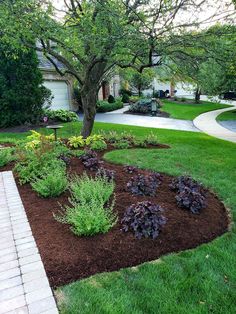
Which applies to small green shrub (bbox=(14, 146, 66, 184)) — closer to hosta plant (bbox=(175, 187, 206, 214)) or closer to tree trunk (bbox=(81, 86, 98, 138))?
hosta plant (bbox=(175, 187, 206, 214))

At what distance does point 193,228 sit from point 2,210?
9.09 feet

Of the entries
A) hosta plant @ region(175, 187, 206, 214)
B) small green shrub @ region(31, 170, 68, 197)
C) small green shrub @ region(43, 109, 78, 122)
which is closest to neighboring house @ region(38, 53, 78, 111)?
small green shrub @ region(43, 109, 78, 122)

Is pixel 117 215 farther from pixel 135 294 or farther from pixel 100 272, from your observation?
pixel 135 294

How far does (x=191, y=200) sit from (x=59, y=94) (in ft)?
54.2

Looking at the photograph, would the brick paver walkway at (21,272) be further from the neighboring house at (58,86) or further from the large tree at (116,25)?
the neighboring house at (58,86)

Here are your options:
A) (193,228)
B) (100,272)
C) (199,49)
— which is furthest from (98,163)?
(199,49)

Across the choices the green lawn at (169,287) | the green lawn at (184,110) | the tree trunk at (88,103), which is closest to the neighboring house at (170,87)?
the green lawn at (184,110)

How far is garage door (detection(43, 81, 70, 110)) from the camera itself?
18.4m

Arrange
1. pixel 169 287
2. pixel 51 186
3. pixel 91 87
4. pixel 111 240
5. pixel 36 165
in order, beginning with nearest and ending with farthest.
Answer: pixel 169 287 < pixel 111 240 < pixel 51 186 < pixel 36 165 < pixel 91 87

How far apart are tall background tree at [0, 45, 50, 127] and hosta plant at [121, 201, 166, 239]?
10.6m

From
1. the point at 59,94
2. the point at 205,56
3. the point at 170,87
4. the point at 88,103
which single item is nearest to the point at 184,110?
the point at 59,94

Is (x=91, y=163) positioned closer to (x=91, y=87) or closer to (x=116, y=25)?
(x=116, y=25)

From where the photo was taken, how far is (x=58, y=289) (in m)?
2.60

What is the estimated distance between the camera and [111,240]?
333 cm
